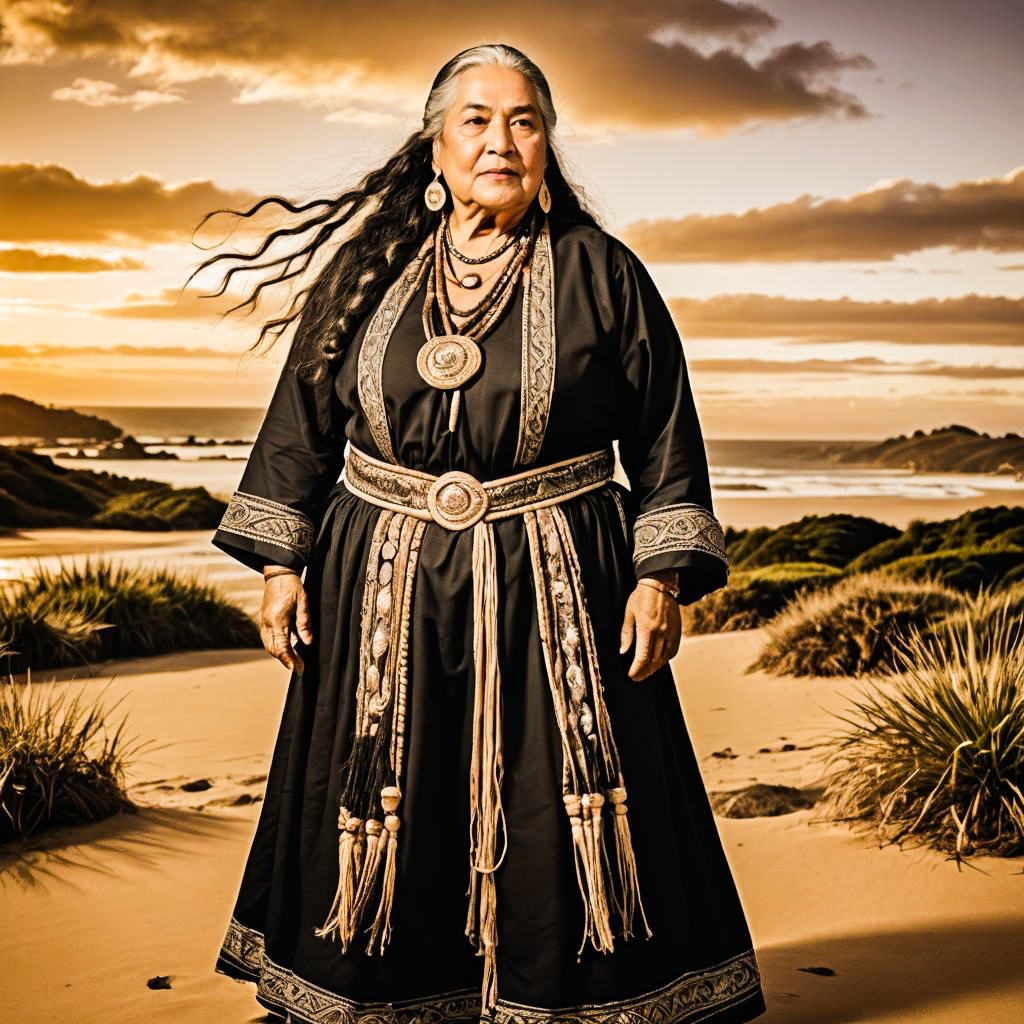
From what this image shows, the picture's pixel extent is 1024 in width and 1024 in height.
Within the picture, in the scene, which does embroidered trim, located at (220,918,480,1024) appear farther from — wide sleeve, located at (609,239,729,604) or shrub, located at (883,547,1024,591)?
shrub, located at (883,547,1024,591)

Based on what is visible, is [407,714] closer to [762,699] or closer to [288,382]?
[288,382]

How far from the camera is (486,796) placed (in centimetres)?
240

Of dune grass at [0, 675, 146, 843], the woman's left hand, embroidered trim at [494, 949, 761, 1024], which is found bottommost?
embroidered trim at [494, 949, 761, 1024]

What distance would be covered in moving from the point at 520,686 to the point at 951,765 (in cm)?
198

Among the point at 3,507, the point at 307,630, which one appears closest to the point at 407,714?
the point at 307,630

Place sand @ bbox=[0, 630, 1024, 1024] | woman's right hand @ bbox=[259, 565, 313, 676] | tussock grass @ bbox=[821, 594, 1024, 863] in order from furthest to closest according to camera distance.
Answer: tussock grass @ bbox=[821, 594, 1024, 863] < sand @ bbox=[0, 630, 1024, 1024] < woman's right hand @ bbox=[259, 565, 313, 676]

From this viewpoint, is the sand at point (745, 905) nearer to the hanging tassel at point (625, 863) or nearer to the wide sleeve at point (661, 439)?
the hanging tassel at point (625, 863)

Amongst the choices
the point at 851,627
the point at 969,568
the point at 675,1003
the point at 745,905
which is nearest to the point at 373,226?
the point at 675,1003

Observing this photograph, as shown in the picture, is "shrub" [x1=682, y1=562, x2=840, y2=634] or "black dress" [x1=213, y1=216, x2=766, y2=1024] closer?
"black dress" [x1=213, y1=216, x2=766, y2=1024]

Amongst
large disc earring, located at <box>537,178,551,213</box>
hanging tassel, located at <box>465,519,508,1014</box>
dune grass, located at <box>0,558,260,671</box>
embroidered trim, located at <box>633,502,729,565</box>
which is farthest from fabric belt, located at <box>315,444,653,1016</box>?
dune grass, located at <box>0,558,260,671</box>

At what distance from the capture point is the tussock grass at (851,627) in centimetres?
646

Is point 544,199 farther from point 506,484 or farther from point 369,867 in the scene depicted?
point 369,867

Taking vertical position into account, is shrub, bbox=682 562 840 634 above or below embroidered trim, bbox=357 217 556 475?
below

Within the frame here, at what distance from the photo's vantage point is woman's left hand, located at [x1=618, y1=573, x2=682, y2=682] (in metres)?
2.47
